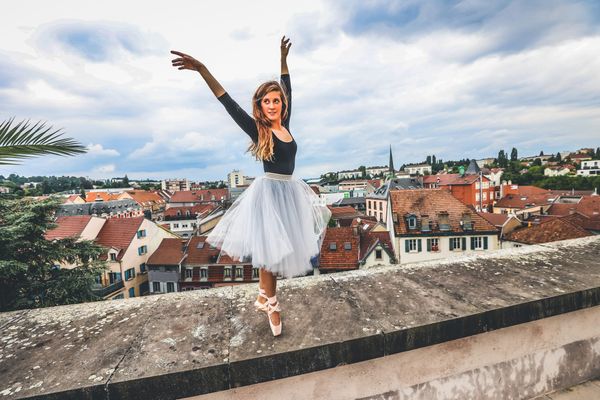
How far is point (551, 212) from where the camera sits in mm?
39188

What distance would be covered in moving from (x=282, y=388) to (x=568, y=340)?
1785 mm

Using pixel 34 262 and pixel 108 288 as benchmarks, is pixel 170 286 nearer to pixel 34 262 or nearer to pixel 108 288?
pixel 108 288

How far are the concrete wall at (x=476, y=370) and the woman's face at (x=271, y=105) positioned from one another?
1418 mm

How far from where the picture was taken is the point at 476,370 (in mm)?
1752

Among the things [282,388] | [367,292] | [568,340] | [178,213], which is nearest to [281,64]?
[367,292]

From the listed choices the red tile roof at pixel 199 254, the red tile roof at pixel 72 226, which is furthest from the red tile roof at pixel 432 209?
the red tile roof at pixel 72 226

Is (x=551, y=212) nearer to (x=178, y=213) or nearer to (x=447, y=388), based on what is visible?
(x=447, y=388)

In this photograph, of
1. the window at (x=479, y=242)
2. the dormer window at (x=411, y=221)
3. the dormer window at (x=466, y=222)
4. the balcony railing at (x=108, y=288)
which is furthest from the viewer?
the dormer window at (x=411, y=221)

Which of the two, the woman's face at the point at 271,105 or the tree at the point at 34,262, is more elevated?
the woman's face at the point at 271,105

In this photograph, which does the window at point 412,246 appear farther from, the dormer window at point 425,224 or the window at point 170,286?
the window at point 170,286

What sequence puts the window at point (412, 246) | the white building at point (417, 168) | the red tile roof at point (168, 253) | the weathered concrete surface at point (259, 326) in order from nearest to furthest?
1. the weathered concrete surface at point (259, 326)
2. the window at point (412, 246)
3. the red tile roof at point (168, 253)
4. the white building at point (417, 168)

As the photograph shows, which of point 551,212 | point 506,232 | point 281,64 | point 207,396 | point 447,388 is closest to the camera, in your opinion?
point 207,396

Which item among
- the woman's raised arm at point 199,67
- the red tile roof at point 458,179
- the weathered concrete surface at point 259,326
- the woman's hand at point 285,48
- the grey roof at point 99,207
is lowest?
the grey roof at point 99,207

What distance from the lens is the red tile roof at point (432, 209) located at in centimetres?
2303
